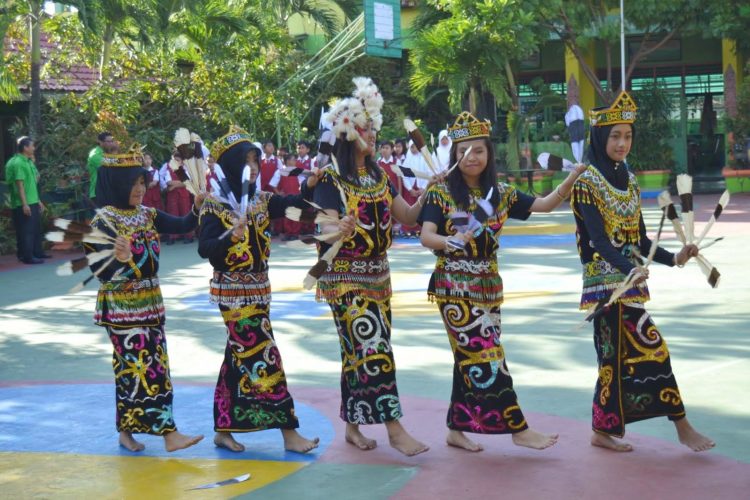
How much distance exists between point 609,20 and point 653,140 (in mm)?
3082

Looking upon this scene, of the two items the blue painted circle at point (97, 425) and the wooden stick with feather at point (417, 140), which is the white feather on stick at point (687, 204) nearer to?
the wooden stick with feather at point (417, 140)

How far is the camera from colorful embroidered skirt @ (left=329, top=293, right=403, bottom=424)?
569 centimetres

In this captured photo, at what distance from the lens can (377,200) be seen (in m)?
5.78

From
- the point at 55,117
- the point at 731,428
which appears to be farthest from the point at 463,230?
the point at 55,117

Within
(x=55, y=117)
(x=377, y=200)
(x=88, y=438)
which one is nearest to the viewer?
(x=377, y=200)

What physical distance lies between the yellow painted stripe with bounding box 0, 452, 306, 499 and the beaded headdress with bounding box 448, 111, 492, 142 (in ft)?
6.17

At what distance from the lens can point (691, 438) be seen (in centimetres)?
551

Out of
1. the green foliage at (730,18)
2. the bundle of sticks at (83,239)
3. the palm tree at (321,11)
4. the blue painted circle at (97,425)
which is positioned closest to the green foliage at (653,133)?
the green foliage at (730,18)

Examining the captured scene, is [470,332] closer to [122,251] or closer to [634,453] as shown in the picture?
[634,453]

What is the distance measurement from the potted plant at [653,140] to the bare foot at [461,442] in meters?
21.1

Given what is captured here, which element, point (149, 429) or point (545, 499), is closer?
point (545, 499)

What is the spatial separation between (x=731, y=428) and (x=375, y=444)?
1922mm

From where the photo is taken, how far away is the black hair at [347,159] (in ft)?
18.9

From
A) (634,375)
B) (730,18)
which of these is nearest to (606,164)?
(634,375)
